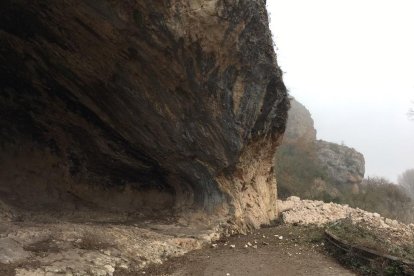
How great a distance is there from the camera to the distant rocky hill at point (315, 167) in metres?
26.7

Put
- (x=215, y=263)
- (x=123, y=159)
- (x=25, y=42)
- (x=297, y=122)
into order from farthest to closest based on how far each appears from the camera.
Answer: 1. (x=297, y=122)
2. (x=123, y=159)
3. (x=25, y=42)
4. (x=215, y=263)

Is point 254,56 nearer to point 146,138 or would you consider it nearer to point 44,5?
point 146,138

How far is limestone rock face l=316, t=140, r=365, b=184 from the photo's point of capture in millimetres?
34312

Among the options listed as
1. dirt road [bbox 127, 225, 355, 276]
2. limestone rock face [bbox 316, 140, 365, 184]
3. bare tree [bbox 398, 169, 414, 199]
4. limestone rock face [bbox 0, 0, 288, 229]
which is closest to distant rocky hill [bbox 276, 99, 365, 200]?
limestone rock face [bbox 316, 140, 365, 184]

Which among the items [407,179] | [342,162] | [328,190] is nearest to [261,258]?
[328,190]

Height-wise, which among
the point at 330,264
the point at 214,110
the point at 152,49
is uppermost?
the point at 152,49

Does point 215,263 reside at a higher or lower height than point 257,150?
lower

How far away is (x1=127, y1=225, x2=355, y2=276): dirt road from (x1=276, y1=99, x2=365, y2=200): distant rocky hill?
50.6 ft

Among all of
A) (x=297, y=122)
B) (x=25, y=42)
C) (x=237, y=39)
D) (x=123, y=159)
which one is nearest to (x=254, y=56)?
(x=237, y=39)

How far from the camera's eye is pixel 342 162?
35812 millimetres

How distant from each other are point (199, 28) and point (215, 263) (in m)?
3.95

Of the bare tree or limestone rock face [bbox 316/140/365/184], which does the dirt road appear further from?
the bare tree

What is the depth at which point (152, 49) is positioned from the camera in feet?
24.5

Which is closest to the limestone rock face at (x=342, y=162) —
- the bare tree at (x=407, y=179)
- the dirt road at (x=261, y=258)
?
the dirt road at (x=261, y=258)
